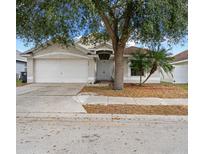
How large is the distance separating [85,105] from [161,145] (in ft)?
16.6

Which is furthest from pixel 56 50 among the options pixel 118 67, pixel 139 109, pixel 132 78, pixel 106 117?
pixel 106 117

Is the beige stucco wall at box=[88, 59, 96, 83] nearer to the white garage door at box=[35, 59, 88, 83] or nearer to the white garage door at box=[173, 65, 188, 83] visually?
the white garage door at box=[35, 59, 88, 83]

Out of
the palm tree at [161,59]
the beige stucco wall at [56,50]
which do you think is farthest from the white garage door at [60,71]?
the palm tree at [161,59]

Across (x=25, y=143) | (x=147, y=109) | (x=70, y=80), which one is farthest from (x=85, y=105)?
(x=70, y=80)

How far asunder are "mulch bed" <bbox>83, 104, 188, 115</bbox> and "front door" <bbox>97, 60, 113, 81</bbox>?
1422cm

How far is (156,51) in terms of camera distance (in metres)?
18.2

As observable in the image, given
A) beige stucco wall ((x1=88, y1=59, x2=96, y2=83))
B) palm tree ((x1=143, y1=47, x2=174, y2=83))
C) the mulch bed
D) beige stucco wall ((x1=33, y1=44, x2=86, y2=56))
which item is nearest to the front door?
beige stucco wall ((x1=88, y1=59, x2=96, y2=83))

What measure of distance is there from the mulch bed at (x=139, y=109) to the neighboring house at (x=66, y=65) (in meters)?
12.9

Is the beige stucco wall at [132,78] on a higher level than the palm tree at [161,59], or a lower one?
lower

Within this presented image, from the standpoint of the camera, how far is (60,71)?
23.1 m

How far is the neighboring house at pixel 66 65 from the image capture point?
22.5 m

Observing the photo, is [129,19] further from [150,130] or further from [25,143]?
[25,143]

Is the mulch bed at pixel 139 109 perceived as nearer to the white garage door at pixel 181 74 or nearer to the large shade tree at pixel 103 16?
the large shade tree at pixel 103 16

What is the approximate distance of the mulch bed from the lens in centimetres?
863
